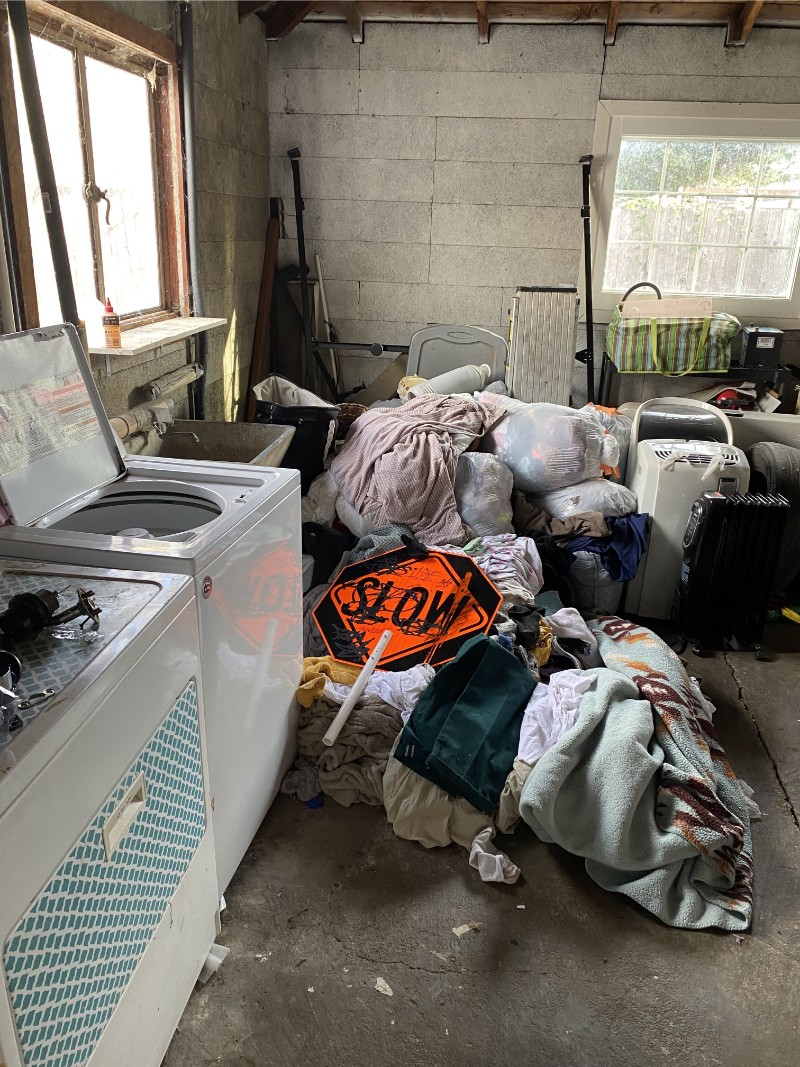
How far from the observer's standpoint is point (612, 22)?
4.09 metres

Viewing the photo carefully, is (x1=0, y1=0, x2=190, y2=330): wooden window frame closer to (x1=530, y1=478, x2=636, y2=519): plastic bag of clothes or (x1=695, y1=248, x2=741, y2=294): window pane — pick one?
(x1=530, y1=478, x2=636, y2=519): plastic bag of clothes

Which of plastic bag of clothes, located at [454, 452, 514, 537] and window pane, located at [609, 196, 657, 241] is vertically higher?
window pane, located at [609, 196, 657, 241]

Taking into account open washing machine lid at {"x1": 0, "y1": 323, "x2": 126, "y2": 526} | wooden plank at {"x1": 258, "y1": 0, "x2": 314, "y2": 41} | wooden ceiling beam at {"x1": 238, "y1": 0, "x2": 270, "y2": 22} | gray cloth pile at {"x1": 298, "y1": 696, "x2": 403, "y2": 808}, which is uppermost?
wooden plank at {"x1": 258, "y1": 0, "x2": 314, "y2": 41}

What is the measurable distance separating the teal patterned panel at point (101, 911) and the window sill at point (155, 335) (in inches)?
60.3

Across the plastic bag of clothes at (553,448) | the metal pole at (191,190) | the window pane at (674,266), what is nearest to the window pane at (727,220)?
the window pane at (674,266)

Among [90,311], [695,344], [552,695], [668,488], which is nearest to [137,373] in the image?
[90,311]

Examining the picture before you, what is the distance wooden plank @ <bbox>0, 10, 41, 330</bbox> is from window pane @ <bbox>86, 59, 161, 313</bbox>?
632mm

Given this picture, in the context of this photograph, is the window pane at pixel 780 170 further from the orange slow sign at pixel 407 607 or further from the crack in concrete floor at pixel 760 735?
the orange slow sign at pixel 407 607

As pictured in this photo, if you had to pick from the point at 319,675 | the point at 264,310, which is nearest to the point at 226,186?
the point at 264,310

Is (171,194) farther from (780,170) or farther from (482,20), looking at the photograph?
(780,170)

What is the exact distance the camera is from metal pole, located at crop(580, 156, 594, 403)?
4352 millimetres

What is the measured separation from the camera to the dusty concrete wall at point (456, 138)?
14.0 feet

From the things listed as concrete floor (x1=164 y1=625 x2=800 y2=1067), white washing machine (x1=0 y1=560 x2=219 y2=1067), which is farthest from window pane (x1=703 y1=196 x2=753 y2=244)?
white washing machine (x1=0 y1=560 x2=219 y2=1067)

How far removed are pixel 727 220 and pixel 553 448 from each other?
2422mm
